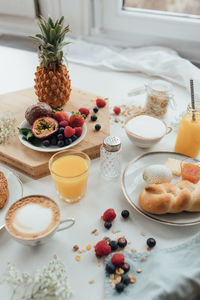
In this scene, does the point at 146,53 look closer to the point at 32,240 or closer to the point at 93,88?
the point at 93,88

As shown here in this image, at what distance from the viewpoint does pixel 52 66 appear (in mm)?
1214

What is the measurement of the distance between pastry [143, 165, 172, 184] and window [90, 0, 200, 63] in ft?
3.55

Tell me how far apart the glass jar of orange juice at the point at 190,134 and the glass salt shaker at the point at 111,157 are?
0.24m

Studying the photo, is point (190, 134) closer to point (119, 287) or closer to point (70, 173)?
point (70, 173)

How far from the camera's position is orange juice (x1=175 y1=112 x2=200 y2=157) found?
1.00m

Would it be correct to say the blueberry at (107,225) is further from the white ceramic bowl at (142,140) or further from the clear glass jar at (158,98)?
the clear glass jar at (158,98)

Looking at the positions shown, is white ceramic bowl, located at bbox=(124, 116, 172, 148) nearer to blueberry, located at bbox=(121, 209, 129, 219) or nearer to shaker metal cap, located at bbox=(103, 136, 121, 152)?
shaker metal cap, located at bbox=(103, 136, 121, 152)

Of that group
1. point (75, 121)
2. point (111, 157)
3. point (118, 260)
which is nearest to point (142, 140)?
point (111, 157)

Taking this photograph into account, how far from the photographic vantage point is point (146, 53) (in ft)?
5.53

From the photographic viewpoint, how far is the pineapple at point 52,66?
1137 millimetres

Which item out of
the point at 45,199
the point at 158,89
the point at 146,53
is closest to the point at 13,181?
the point at 45,199

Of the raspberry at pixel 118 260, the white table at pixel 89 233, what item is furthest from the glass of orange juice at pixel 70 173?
the raspberry at pixel 118 260

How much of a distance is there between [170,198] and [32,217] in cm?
37

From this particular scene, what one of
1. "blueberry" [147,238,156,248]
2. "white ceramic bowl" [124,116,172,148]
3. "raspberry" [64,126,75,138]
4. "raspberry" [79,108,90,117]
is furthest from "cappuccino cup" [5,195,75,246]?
"raspberry" [79,108,90,117]
